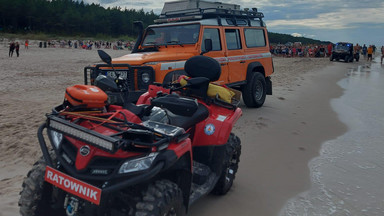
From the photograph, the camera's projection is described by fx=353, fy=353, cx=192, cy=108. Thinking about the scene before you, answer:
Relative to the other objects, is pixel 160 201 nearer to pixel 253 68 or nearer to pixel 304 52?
pixel 253 68

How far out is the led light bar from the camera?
2.30 meters

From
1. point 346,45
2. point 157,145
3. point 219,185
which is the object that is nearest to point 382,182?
point 219,185

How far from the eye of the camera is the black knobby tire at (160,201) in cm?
237

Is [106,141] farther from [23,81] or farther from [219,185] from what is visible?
[23,81]

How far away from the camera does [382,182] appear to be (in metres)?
5.18

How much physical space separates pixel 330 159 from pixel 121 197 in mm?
4604

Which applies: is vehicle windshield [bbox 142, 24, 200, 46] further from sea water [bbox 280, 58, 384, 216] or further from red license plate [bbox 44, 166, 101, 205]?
red license plate [bbox 44, 166, 101, 205]

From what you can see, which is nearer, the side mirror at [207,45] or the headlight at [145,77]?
the headlight at [145,77]

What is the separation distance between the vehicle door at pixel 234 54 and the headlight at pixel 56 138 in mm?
6134

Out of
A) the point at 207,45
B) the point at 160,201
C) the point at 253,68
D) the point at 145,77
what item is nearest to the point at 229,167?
the point at 160,201

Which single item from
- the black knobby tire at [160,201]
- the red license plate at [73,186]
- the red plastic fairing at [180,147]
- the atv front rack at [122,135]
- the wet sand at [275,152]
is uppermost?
the atv front rack at [122,135]

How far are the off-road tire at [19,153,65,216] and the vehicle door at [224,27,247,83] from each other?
6.25 m

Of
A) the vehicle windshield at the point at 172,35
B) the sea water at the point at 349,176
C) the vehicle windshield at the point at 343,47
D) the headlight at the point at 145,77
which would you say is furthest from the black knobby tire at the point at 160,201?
the vehicle windshield at the point at 343,47

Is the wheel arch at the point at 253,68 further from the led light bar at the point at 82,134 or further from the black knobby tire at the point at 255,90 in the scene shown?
the led light bar at the point at 82,134
